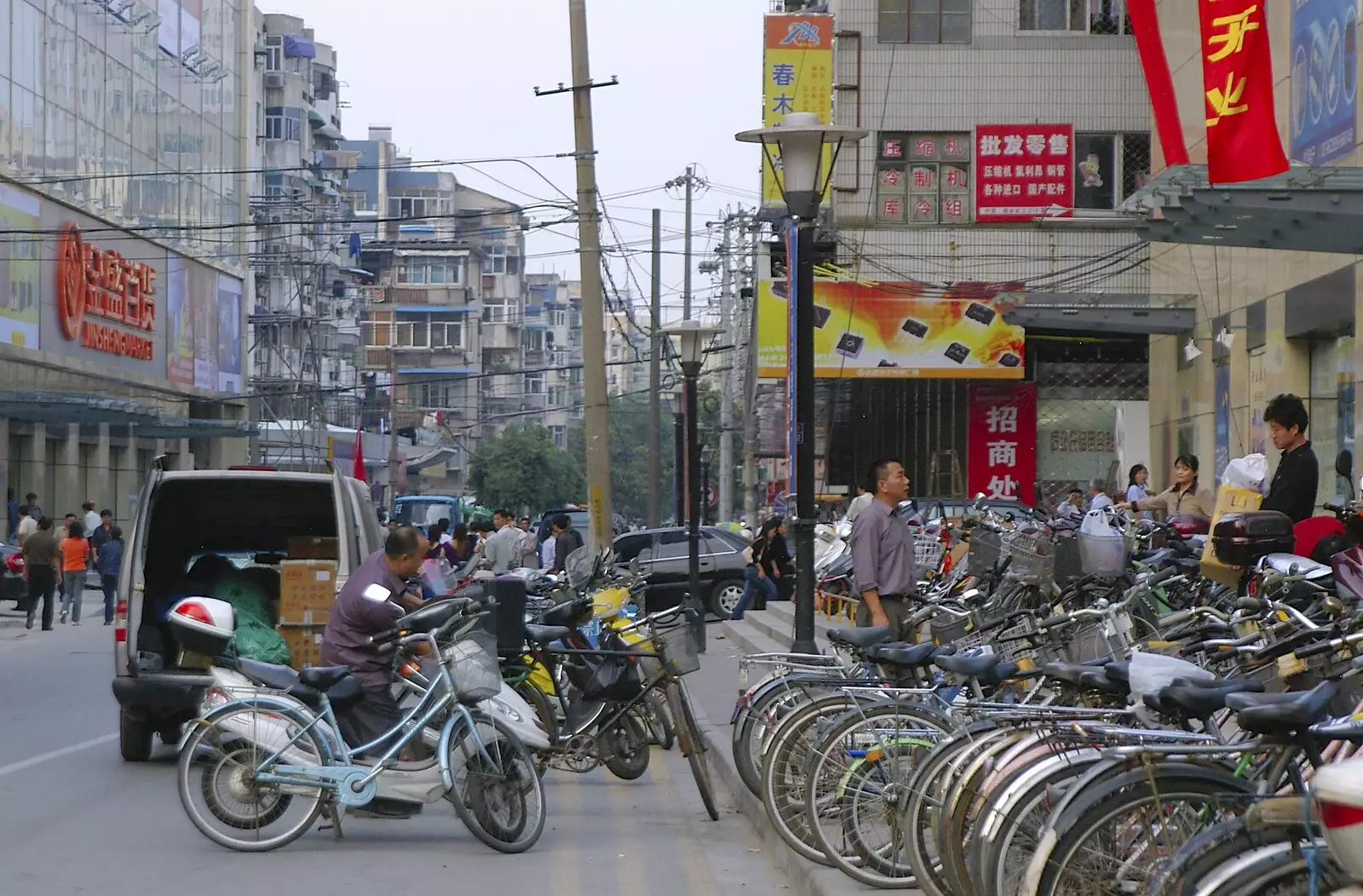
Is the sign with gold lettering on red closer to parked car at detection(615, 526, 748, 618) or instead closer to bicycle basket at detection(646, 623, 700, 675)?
parked car at detection(615, 526, 748, 618)

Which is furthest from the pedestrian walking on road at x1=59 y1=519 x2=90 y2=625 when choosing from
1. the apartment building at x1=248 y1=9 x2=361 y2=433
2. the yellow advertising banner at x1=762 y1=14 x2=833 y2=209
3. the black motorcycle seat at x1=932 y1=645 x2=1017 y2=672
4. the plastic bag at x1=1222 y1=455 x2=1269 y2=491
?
the apartment building at x1=248 y1=9 x2=361 y2=433

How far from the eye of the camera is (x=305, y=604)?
491 inches

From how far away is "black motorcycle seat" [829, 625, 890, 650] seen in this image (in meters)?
8.20

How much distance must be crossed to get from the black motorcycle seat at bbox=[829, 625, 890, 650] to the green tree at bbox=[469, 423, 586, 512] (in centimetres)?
8284

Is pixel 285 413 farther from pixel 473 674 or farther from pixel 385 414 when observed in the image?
pixel 473 674

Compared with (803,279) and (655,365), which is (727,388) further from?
(803,279)

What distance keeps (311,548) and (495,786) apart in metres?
5.05

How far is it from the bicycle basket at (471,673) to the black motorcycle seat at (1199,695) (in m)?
4.51

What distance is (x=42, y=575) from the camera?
87.1 ft

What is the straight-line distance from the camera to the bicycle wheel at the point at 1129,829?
4.66 metres

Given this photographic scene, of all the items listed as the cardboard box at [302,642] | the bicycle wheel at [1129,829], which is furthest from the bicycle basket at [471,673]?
the bicycle wheel at [1129,829]

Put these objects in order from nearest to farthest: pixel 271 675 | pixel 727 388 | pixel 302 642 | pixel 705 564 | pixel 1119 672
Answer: pixel 1119 672, pixel 271 675, pixel 302 642, pixel 705 564, pixel 727 388

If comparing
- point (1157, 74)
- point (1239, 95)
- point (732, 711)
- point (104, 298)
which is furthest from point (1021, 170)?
point (104, 298)

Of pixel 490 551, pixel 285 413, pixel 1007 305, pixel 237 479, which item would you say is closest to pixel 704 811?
pixel 237 479
